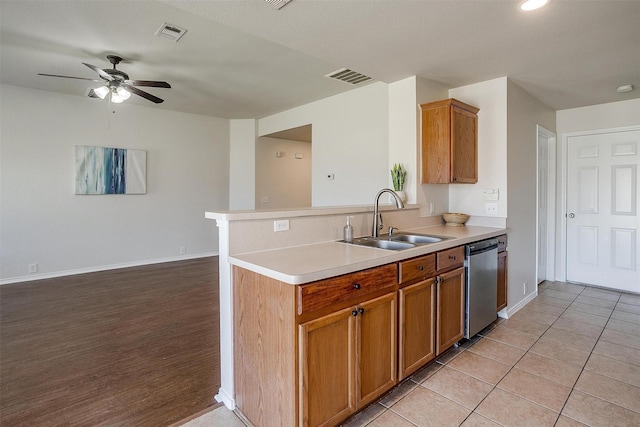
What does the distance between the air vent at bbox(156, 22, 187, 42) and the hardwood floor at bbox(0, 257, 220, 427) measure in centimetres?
267

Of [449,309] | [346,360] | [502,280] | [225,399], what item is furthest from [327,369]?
[502,280]

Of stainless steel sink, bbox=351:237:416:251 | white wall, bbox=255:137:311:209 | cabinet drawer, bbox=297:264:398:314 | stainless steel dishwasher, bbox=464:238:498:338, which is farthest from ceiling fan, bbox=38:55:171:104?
stainless steel dishwasher, bbox=464:238:498:338

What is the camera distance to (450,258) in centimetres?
245

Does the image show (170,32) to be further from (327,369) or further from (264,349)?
(327,369)

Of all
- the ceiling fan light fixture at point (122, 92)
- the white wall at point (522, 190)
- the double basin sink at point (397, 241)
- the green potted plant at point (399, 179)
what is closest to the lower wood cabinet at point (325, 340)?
the double basin sink at point (397, 241)

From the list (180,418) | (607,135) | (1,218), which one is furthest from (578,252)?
(1,218)

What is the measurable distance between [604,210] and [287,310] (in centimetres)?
478

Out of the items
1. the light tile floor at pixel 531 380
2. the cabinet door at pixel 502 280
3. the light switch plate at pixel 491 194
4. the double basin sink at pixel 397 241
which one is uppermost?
the light switch plate at pixel 491 194

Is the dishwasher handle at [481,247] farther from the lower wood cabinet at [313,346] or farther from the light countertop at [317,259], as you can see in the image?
the lower wood cabinet at [313,346]

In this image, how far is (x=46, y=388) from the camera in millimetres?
2139

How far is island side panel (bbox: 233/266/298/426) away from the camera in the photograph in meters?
1.50

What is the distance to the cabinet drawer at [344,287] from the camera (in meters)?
1.51

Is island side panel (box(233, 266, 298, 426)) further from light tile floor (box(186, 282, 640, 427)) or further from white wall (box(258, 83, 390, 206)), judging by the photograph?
white wall (box(258, 83, 390, 206))

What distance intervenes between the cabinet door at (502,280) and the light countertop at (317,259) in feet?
3.51
